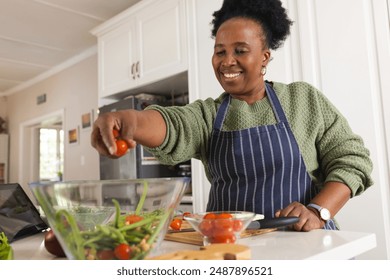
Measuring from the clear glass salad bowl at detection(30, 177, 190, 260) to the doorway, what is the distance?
3558 mm

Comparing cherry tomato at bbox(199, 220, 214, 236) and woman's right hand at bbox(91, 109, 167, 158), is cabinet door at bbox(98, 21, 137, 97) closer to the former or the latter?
woman's right hand at bbox(91, 109, 167, 158)

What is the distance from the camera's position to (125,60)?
2318 mm

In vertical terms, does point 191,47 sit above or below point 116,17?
below

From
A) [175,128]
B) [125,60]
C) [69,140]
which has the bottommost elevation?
[175,128]

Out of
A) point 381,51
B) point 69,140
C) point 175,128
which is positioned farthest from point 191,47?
point 69,140

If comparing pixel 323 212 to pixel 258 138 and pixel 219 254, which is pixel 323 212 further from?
pixel 219 254

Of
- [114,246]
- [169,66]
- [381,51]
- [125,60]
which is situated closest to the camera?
[114,246]

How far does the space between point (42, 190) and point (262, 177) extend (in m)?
0.46

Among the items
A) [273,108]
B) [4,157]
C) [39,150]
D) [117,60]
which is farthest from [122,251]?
[4,157]

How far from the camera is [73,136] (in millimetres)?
3289

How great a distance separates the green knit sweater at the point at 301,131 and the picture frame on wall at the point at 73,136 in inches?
103

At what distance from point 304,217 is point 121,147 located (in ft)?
1.06

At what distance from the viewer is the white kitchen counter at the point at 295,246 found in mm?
453

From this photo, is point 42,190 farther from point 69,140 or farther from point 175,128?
point 69,140
